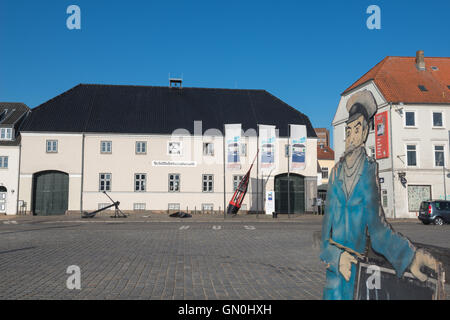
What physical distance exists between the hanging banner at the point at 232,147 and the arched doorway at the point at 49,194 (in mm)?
15153

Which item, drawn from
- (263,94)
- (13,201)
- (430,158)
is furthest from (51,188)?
(430,158)

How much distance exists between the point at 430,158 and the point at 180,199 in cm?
2249

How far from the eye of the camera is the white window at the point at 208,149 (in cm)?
A: 4034

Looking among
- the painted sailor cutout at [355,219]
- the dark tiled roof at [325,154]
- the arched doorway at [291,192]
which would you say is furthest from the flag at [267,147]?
the dark tiled roof at [325,154]

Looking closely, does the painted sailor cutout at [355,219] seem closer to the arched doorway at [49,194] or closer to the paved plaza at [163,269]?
the paved plaza at [163,269]

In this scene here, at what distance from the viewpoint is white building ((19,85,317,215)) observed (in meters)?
38.3

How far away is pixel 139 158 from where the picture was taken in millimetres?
39500

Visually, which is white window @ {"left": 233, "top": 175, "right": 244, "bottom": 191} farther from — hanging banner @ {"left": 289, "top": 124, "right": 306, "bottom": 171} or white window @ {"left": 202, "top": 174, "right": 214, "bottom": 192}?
hanging banner @ {"left": 289, "top": 124, "right": 306, "bottom": 171}

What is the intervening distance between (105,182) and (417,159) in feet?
91.3

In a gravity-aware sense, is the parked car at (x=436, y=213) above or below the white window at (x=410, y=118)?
below

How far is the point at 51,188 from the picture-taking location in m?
38.3

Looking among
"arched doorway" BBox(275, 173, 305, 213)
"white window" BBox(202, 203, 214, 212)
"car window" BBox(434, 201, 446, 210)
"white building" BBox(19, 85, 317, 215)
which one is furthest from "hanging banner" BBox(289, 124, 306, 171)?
"car window" BBox(434, 201, 446, 210)

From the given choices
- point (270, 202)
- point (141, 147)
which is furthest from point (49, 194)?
point (270, 202)

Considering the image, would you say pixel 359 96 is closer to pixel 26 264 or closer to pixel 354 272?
pixel 354 272
